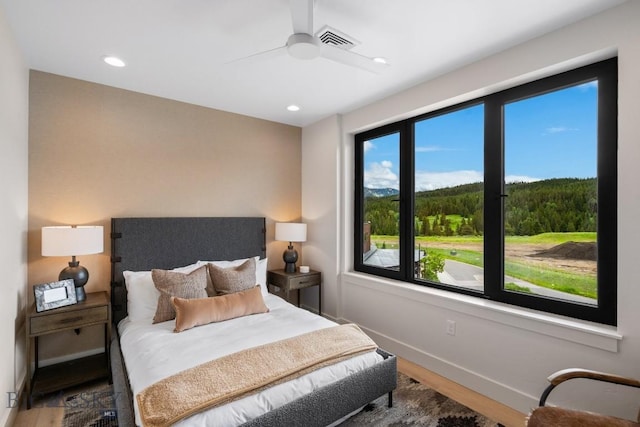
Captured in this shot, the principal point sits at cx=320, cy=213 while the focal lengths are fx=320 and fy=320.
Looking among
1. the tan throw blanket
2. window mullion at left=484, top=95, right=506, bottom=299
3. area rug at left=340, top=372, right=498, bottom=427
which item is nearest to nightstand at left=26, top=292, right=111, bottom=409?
the tan throw blanket

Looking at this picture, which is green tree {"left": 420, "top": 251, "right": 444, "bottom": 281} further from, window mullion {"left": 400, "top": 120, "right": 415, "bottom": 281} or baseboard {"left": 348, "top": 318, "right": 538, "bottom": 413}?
baseboard {"left": 348, "top": 318, "right": 538, "bottom": 413}

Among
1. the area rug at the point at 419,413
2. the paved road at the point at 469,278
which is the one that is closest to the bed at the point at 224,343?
the area rug at the point at 419,413

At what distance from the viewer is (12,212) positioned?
216cm

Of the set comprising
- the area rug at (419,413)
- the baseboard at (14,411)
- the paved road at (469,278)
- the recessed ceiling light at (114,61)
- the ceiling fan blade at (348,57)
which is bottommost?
the area rug at (419,413)

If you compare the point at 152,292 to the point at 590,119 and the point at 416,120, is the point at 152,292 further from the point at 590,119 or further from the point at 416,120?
the point at 590,119

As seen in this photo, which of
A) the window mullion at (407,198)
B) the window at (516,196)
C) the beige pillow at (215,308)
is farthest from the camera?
the window mullion at (407,198)

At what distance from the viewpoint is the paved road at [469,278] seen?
227 cm

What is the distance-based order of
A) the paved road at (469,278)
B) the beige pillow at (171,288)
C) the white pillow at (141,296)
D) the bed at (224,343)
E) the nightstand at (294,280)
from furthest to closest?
the nightstand at (294,280) < the white pillow at (141,296) < the beige pillow at (171,288) < the paved road at (469,278) < the bed at (224,343)

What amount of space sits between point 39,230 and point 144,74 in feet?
5.17

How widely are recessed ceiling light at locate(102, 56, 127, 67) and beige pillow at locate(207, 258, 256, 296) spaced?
182cm

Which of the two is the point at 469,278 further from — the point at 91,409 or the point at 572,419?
the point at 91,409

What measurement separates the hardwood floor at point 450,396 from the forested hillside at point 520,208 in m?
1.25

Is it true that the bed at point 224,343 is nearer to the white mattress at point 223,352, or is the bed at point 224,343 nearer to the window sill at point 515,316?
the white mattress at point 223,352

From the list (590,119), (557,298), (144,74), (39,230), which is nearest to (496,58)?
(590,119)
